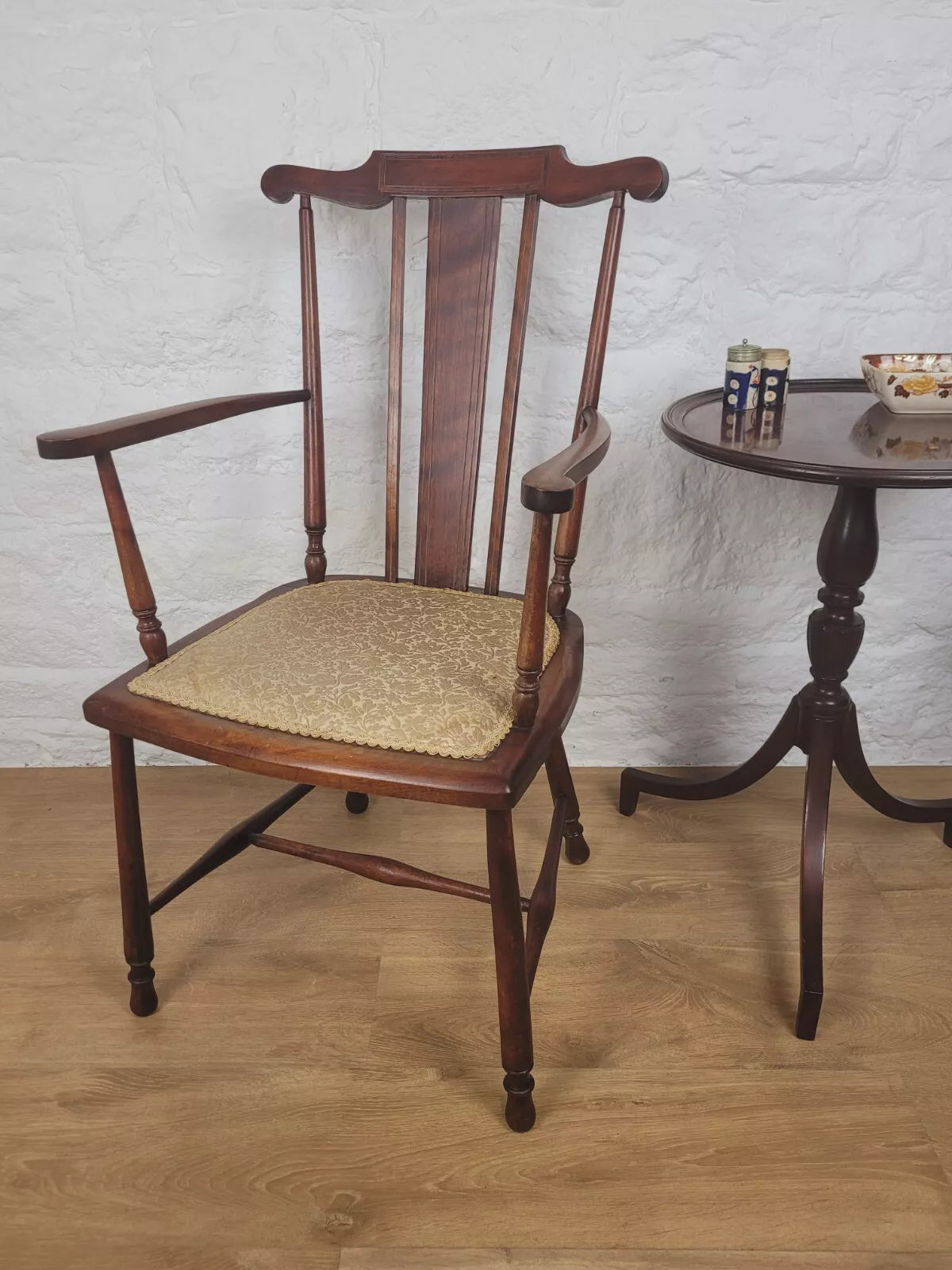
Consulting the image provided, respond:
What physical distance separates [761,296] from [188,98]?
1020 mm

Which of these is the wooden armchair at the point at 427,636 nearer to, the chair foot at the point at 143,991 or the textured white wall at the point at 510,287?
the chair foot at the point at 143,991

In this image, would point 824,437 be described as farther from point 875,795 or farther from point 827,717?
point 875,795

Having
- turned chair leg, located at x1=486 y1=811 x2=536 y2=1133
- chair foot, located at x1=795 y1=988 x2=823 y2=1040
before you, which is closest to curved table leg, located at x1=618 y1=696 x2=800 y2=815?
chair foot, located at x1=795 y1=988 x2=823 y2=1040

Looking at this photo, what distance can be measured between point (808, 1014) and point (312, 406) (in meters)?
1.12

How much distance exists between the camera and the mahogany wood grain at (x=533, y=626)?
954 mm

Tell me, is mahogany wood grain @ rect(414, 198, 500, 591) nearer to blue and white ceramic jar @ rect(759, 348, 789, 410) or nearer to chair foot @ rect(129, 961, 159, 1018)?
blue and white ceramic jar @ rect(759, 348, 789, 410)

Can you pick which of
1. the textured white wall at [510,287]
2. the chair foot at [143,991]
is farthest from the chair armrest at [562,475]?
the chair foot at [143,991]

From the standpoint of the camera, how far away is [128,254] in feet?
5.55

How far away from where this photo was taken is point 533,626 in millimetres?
1004

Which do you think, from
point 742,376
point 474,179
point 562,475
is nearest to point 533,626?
point 562,475

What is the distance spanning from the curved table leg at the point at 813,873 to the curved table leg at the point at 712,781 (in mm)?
110

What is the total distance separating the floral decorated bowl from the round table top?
0.01 m

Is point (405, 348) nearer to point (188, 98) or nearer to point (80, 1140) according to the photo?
point (188, 98)

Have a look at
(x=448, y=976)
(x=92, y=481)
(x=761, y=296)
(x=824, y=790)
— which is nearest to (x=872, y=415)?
(x=761, y=296)
